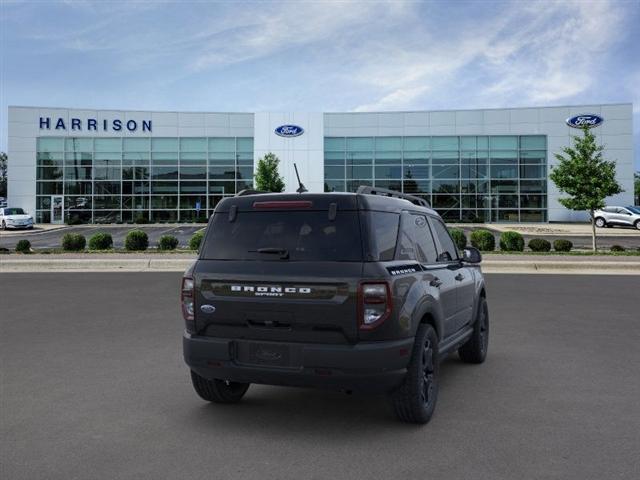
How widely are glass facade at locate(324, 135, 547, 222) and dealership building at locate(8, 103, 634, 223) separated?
0.26 ft

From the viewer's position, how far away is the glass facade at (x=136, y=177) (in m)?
47.1

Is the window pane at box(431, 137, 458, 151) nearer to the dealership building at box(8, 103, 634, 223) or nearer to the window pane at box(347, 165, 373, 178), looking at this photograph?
the dealership building at box(8, 103, 634, 223)

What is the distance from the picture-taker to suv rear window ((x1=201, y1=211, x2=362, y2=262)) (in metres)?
4.24

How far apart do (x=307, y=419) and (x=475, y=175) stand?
43989 millimetres

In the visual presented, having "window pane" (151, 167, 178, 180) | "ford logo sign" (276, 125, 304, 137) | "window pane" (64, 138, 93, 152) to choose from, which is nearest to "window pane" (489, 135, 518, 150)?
"ford logo sign" (276, 125, 304, 137)

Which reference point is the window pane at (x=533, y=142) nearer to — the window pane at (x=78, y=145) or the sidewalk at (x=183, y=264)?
the sidewalk at (x=183, y=264)

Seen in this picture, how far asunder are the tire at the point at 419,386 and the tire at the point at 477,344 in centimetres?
189

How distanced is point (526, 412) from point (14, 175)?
50092 mm

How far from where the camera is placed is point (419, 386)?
14.4 feet

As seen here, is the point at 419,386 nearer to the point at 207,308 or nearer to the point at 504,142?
the point at 207,308

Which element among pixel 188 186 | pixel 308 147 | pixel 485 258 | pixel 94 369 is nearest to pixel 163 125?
pixel 188 186

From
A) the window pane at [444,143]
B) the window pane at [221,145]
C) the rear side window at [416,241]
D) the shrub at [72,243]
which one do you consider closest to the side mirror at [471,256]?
the rear side window at [416,241]

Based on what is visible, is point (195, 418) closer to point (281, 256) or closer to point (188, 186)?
point (281, 256)

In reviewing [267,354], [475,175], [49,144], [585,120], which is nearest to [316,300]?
[267,354]
